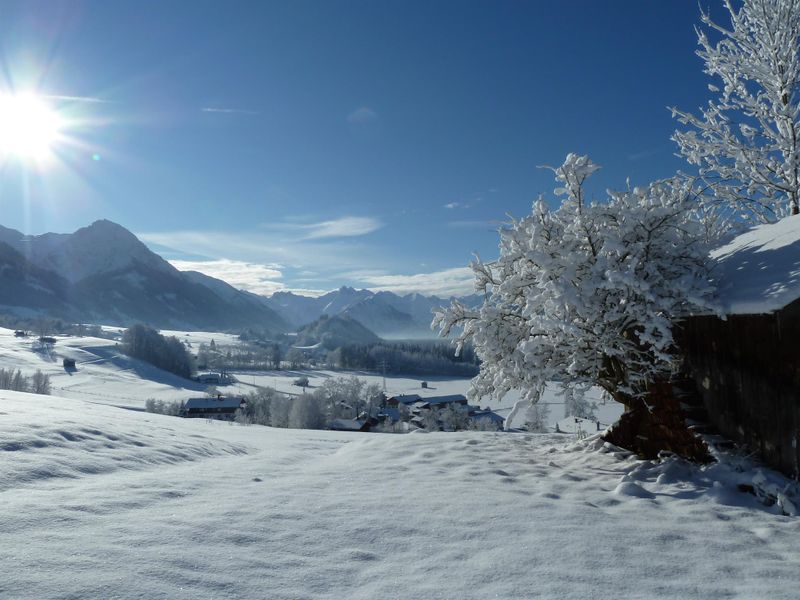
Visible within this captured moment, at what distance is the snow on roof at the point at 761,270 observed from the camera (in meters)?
6.83

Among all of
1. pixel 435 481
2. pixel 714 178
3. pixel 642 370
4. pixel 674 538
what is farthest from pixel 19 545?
pixel 714 178

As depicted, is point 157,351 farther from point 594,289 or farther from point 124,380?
point 594,289

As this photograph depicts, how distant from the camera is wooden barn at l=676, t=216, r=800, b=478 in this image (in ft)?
22.5

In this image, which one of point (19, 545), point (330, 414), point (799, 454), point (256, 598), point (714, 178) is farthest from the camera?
point (330, 414)

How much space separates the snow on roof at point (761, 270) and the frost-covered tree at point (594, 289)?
47cm

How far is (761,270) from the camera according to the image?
7738 mm

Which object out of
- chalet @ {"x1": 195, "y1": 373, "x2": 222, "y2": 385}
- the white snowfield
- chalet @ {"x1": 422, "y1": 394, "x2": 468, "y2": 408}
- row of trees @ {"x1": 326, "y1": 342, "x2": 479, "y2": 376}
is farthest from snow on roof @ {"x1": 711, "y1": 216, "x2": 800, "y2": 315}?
row of trees @ {"x1": 326, "y1": 342, "x2": 479, "y2": 376}

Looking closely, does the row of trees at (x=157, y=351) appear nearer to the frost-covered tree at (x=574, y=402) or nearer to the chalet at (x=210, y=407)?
the chalet at (x=210, y=407)

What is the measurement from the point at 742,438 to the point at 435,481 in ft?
17.6

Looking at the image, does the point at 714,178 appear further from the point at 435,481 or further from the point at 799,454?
the point at 435,481

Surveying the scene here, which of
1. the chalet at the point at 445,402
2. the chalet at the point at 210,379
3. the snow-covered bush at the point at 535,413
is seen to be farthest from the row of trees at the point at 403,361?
the snow-covered bush at the point at 535,413

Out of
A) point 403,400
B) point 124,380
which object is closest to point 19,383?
point 124,380

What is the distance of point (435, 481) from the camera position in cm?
720

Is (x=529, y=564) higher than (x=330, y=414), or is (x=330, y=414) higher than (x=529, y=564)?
(x=529, y=564)
